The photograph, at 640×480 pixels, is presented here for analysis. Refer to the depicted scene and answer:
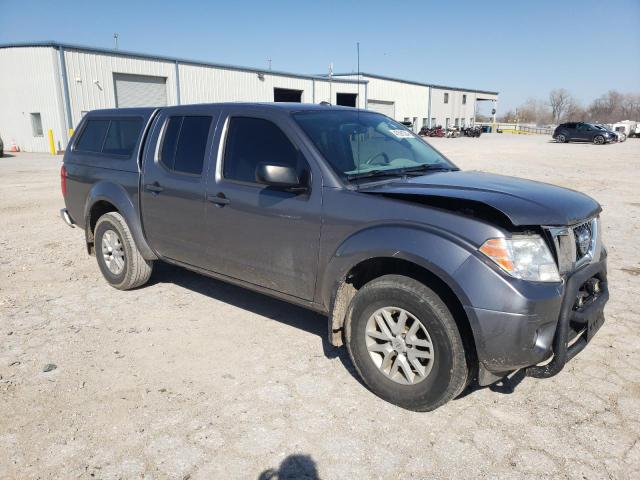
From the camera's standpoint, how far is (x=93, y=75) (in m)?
25.3

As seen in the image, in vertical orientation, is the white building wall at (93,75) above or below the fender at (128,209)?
above

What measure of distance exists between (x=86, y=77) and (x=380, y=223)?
26.4 m

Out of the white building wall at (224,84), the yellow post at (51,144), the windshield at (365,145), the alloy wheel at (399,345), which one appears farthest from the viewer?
the white building wall at (224,84)

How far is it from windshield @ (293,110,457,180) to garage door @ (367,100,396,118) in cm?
4742

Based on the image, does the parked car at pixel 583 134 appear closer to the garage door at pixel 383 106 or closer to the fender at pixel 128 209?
the garage door at pixel 383 106

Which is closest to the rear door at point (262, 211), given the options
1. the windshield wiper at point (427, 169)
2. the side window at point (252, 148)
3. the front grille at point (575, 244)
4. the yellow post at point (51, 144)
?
the side window at point (252, 148)

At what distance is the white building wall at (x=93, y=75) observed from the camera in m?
24.6

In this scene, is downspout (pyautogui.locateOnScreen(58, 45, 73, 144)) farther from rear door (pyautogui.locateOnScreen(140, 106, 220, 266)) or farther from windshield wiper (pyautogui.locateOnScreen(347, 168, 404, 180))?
windshield wiper (pyautogui.locateOnScreen(347, 168, 404, 180))

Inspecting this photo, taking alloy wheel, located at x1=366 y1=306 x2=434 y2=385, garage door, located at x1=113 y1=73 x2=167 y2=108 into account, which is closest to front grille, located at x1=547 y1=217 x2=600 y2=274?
alloy wheel, located at x1=366 y1=306 x2=434 y2=385

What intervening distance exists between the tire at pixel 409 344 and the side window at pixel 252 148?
1154mm

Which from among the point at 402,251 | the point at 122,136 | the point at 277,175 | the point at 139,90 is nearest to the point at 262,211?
the point at 277,175

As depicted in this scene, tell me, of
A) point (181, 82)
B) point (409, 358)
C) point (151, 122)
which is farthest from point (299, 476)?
point (181, 82)

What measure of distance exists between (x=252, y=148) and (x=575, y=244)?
7.86ft

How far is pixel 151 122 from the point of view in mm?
4840
